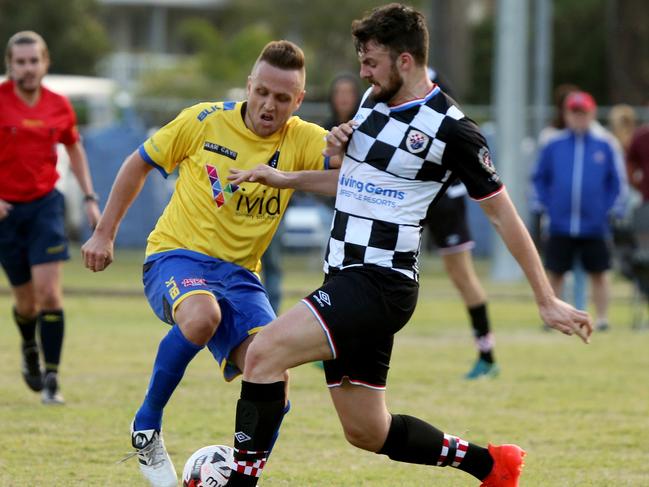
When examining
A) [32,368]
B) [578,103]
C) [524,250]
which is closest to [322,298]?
[524,250]

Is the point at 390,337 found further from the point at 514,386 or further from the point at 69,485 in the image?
the point at 514,386

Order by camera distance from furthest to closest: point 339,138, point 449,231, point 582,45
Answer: point 582,45, point 449,231, point 339,138

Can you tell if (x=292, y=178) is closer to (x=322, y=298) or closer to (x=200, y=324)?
(x=322, y=298)

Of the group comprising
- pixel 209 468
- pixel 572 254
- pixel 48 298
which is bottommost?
pixel 572 254

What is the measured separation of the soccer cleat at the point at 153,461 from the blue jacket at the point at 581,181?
25.8 feet

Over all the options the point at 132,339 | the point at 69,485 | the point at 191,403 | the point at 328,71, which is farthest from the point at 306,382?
the point at 328,71

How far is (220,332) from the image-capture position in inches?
235

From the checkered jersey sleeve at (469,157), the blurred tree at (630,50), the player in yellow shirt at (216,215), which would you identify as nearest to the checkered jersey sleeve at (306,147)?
the player in yellow shirt at (216,215)

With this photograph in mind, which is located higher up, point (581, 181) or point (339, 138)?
point (339, 138)

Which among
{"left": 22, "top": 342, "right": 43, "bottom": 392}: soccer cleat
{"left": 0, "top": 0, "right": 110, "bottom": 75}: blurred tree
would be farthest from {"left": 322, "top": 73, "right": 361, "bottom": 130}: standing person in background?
{"left": 0, "top": 0, "right": 110, "bottom": 75}: blurred tree

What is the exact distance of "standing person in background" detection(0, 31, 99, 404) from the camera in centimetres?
831

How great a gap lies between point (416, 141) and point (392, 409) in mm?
3198

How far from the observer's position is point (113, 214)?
19.6 feet

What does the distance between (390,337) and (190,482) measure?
1088 millimetres
